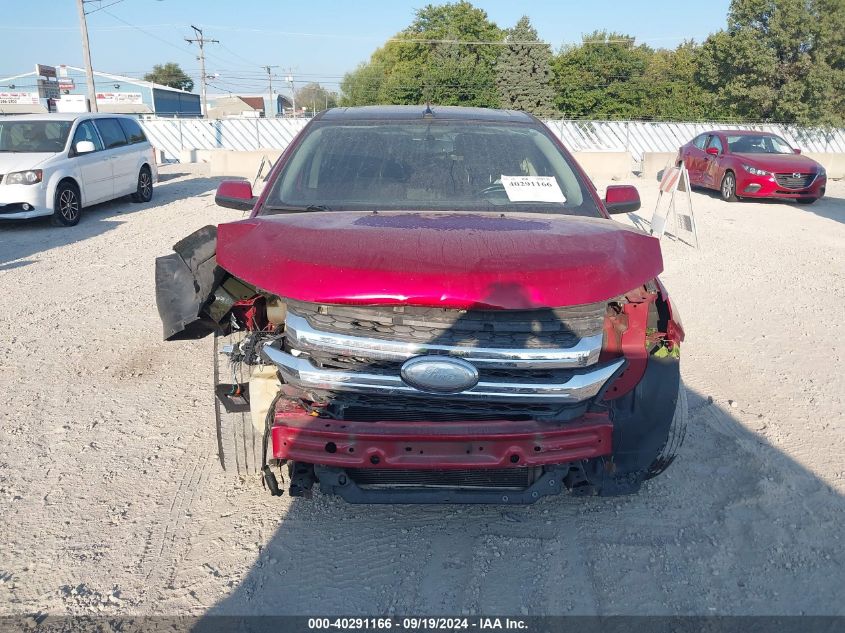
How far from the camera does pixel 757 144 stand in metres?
15.4

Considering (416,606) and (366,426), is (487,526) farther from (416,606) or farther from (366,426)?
(366,426)

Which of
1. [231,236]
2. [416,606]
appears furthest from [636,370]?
[231,236]

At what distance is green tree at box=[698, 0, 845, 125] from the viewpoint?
115 ft

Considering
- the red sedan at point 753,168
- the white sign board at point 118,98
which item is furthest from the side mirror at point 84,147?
the white sign board at point 118,98

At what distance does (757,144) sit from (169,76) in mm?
99429

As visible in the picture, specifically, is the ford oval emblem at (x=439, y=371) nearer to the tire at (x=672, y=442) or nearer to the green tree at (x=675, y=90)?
the tire at (x=672, y=442)

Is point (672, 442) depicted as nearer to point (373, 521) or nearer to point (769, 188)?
point (373, 521)

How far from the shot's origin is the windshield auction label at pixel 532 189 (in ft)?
12.0

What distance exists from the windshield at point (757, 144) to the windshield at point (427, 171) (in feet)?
42.9

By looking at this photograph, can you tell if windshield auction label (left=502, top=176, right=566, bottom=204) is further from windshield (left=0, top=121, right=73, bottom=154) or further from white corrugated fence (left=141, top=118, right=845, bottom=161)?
white corrugated fence (left=141, top=118, right=845, bottom=161)

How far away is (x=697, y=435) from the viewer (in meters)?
3.99

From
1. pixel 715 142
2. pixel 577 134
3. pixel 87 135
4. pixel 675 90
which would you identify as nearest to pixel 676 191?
pixel 715 142

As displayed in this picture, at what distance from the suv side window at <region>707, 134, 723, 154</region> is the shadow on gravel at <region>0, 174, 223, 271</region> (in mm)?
11980

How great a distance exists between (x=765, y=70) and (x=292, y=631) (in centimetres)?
4119
